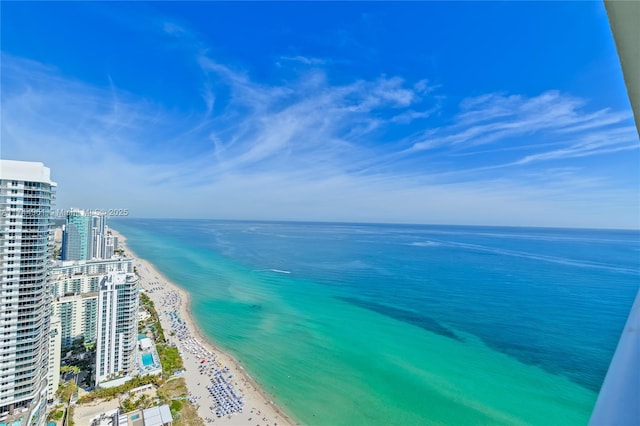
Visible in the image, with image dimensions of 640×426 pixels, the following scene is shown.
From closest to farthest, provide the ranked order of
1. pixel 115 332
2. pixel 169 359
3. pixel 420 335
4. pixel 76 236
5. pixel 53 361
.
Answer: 1. pixel 53 361
2. pixel 115 332
3. pixel 169 359
4. pixel 420 335
5. pixel 76 236

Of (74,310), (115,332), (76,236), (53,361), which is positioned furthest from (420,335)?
(76,236)

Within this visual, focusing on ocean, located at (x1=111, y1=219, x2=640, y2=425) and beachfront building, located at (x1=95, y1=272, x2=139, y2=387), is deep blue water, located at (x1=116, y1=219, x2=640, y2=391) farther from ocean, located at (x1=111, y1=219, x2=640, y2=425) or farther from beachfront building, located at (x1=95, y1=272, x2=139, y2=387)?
beachfront building, located at (x1=95, y1=272, x2=139, y2=387)

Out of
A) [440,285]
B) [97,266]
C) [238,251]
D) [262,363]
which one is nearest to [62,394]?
[262,363]

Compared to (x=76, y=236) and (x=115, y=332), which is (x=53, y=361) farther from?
(x=76, y=236)

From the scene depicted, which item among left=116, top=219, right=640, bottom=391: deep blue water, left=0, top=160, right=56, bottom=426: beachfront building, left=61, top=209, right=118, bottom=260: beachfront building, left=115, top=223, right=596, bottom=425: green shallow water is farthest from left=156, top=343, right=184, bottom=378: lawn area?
left=61, top=209, right=118, bottom=260: beachfront building


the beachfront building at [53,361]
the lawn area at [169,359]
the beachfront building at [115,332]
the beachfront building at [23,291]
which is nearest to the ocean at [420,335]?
the lawn area at [169,359]

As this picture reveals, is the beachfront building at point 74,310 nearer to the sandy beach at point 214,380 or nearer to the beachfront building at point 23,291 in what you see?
the beachfront building at point 23,291

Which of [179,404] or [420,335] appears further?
[420,335]
